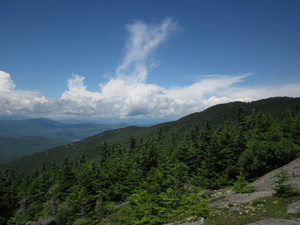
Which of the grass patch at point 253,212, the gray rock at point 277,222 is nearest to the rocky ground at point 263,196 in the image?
the gray rock at point 277,222

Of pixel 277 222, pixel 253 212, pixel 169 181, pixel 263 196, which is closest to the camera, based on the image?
pixel 277 222

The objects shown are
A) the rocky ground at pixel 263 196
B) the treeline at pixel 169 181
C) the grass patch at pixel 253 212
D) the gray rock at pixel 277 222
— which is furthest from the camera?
the treeline at pixel 169 181

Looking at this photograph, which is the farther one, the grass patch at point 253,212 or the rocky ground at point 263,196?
the grass patch at point 253,212

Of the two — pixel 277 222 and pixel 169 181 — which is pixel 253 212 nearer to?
pixel 277 222

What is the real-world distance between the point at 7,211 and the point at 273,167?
49220mm

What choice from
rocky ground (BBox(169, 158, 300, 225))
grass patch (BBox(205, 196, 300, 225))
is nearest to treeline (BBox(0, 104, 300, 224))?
grass patch (BBox(205, 196, 300, 225))

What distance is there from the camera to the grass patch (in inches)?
397

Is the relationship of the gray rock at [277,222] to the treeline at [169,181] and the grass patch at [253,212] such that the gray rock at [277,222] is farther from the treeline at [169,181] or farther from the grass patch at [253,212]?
the treeline at [169,181]

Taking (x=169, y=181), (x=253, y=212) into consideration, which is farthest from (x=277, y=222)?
(x=169, y=181)

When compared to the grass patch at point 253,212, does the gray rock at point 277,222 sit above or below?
above

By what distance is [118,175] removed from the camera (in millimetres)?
34000

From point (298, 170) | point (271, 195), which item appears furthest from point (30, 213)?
point (298, 170)

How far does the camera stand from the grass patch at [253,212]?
10096mm

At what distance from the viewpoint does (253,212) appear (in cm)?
1106
